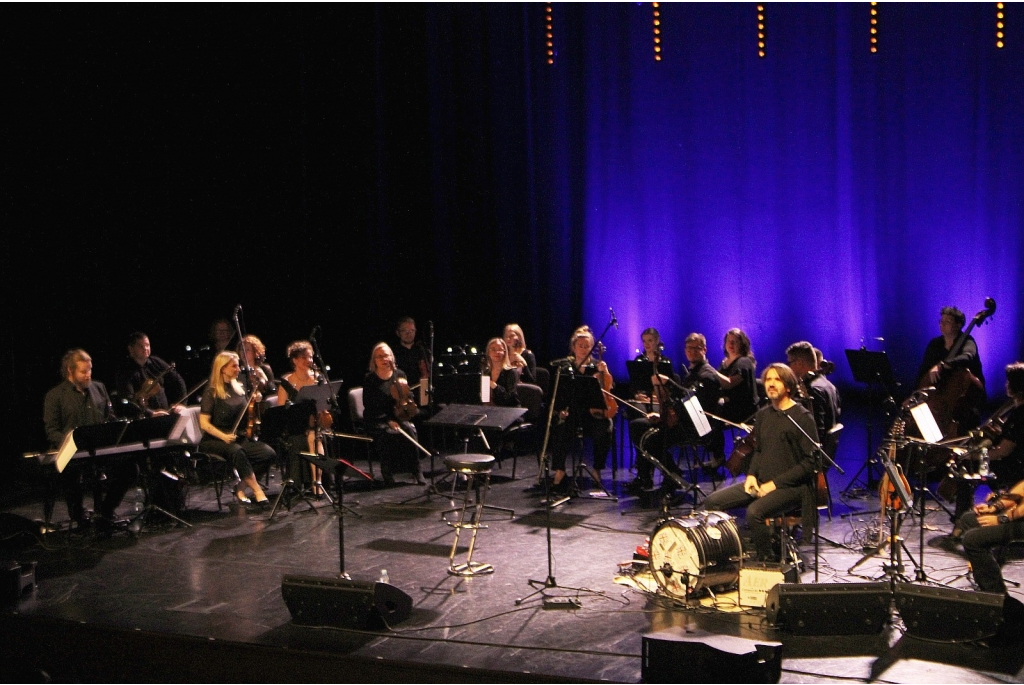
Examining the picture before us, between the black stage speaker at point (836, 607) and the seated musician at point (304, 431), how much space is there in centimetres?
472

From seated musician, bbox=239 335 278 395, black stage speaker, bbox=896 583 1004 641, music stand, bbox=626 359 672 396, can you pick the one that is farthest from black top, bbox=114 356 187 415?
black stage speaker, bbox=896 583 1004 641

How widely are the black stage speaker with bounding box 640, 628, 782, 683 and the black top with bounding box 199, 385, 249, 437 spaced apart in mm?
5160

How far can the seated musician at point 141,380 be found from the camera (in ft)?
30.7

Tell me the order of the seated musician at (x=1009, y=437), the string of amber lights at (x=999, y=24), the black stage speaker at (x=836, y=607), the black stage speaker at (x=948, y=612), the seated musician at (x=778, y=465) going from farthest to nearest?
the string of amber lights at (x=999, y=24) → the seated musician at (x=1009, y=437) → the seated musician at (x=778, y=465) → the black stage speaker at (x=836, y=607) → the black stage speaker at (x=948, y=612)

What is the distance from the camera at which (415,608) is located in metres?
6.08

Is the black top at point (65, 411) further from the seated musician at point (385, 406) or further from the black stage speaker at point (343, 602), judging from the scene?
the black stage speaker at point (343, 602)

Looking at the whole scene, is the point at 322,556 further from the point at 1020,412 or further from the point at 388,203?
the point at 388,203

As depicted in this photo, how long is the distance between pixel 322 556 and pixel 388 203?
6.34m

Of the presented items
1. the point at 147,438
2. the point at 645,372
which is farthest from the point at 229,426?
the point at 645,372

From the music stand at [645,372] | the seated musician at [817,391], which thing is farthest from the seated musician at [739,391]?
the seated musician at [817,391]

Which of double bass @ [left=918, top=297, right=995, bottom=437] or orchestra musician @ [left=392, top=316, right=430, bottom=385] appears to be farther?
orchestra musician @ [left=392, top=316, right=430, bottom=385]

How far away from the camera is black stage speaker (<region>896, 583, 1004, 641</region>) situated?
5.14m

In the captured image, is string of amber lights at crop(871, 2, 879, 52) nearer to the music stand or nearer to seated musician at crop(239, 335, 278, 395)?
the music stand

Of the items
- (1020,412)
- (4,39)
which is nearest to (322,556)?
(1020,412)
